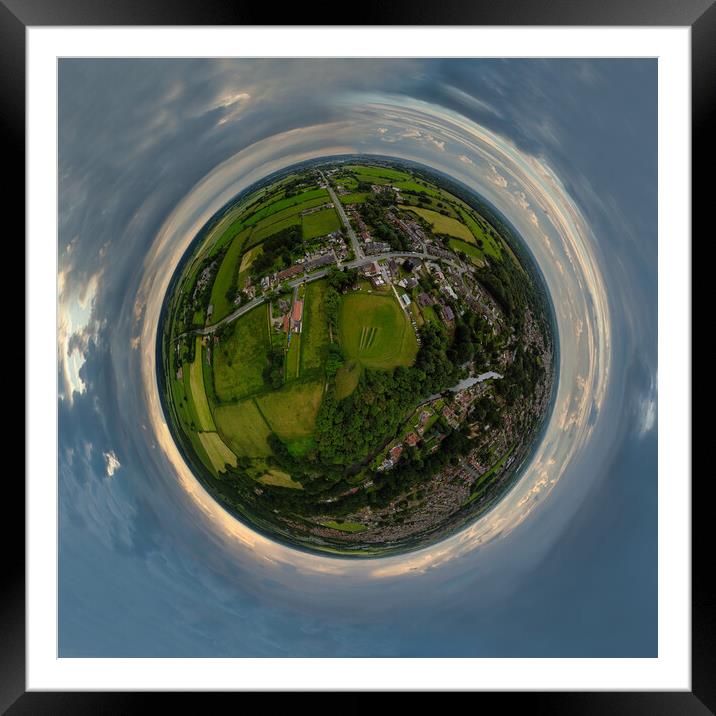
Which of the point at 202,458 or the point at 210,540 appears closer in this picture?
the point at 202,458

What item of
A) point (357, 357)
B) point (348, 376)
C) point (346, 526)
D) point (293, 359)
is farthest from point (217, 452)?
point (357, 357)

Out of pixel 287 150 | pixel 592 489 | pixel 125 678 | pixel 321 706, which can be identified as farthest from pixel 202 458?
pixel 592 489

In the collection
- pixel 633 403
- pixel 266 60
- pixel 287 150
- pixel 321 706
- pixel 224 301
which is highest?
pixel 266 60

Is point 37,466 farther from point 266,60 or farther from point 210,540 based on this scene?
point 266,60

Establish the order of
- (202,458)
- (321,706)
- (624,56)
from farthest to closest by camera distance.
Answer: (202,458) → (321,706) → (624,56)

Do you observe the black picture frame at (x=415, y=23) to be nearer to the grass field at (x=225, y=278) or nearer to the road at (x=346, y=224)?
the road at (x=346, y=224)

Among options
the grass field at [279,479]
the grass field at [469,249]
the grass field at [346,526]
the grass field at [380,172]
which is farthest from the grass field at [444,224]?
the grass field at [346,526]
